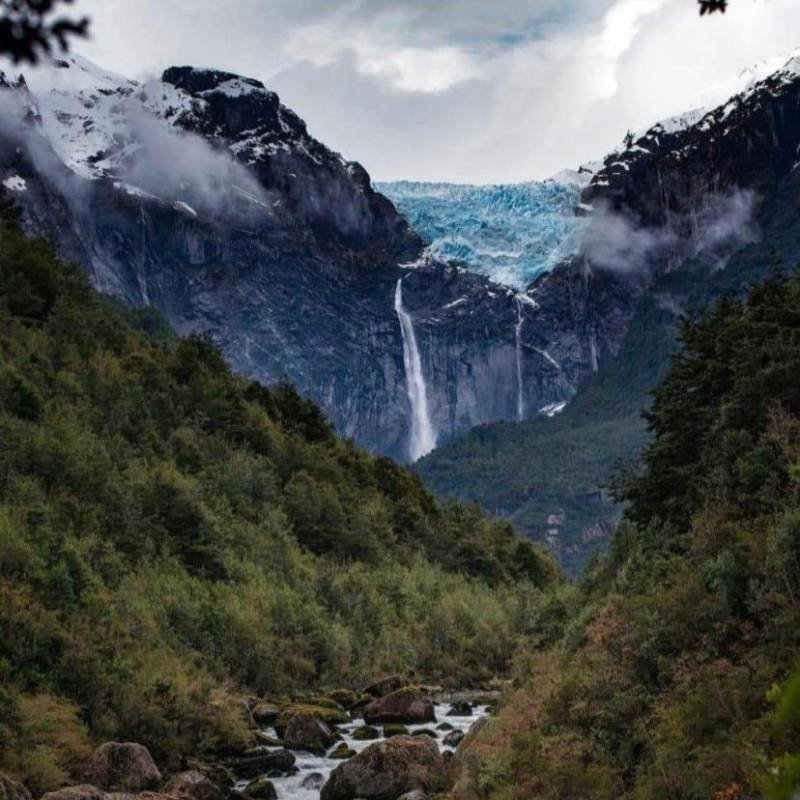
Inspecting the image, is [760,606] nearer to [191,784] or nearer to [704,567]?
[704,567]

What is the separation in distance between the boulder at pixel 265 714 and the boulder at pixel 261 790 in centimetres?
723

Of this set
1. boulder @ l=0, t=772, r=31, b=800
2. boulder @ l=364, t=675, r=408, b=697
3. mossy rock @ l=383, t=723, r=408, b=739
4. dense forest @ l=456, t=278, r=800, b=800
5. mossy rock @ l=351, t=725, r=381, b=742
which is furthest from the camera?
boulder @ l=364, t=675, r=408, b=697

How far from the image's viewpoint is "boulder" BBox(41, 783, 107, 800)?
1972cm

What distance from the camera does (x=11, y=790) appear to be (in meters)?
19.6

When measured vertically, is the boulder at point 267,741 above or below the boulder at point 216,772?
above

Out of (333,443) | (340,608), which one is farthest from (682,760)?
(333,443)

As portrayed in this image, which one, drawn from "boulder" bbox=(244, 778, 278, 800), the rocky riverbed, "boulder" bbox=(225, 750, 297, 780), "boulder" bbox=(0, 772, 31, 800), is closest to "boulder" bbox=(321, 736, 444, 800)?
the rocky riverbed

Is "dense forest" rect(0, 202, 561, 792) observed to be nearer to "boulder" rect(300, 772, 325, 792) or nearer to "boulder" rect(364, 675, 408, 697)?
"boulder" rect(300, 772, 325, 792)

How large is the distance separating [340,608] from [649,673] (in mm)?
32242

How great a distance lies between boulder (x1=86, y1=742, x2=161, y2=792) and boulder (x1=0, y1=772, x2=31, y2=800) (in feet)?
9.18

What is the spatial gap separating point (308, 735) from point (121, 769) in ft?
26.5

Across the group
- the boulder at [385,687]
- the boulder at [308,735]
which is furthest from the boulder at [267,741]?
the boulder at [385,687]

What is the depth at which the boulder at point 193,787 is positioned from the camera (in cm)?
2339

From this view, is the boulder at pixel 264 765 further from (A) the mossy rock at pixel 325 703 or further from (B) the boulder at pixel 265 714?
(A) the mossy rock at pixel 325 703
